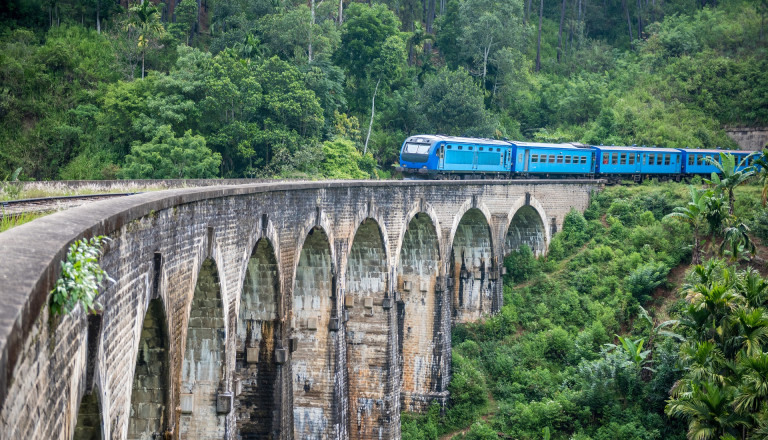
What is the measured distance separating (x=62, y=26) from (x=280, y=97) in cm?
1281

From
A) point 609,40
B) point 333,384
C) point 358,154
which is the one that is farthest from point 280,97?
point 609,40

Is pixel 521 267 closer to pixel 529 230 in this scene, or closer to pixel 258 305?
pixel 529 230

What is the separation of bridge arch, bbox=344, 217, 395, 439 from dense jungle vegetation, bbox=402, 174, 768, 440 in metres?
2.78

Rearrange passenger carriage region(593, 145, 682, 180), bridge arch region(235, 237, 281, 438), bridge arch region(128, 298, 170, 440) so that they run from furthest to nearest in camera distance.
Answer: passenger carriage region(593, 145, 682, 180) → bridge arch region(235, 237, 281, 438) → bridge arch region(128, 298, 170, 440)

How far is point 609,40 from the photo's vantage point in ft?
222

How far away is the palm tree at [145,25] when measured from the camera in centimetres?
3966

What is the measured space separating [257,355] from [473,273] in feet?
58.9

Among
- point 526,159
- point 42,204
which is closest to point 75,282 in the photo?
point 42,204

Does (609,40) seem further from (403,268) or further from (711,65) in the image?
(403,268)

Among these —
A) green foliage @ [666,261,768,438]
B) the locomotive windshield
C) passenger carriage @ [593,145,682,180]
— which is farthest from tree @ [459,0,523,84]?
green foliage @ [666,261,768,438]

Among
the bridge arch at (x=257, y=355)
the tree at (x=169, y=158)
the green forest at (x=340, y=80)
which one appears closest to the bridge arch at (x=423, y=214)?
the green forest at (x=340, y=80)

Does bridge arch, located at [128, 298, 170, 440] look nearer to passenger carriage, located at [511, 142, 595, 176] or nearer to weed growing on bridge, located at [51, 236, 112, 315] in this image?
weed growing on bridge, located at [51, 236, 112, 315]

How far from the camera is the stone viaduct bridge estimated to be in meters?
5.93

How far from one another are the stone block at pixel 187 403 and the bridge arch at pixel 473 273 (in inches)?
824
